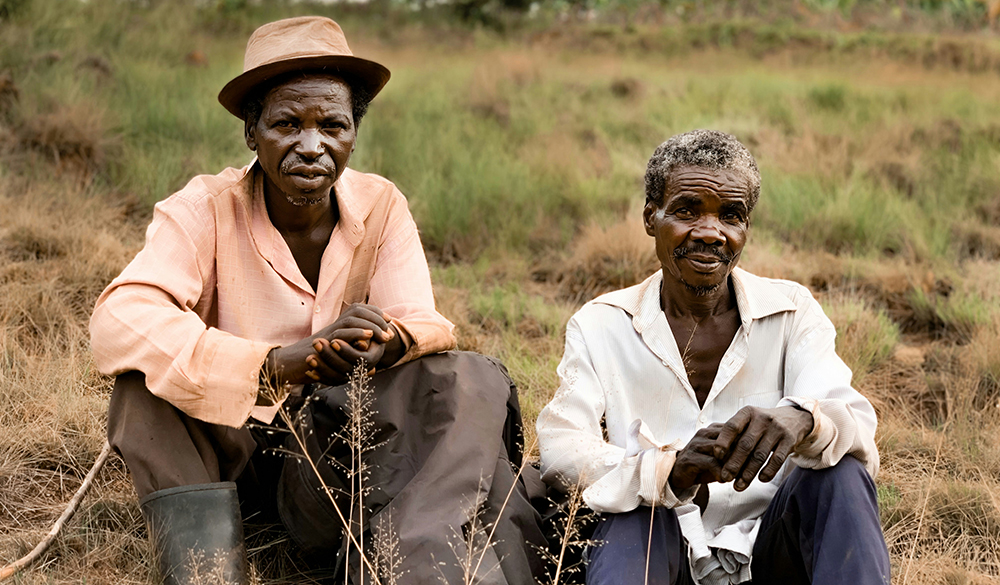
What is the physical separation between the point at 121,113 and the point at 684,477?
19.3ft

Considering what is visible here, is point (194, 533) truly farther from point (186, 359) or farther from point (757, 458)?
point (757, 458)

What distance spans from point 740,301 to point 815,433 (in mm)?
555

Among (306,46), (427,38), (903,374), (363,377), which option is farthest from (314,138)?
(427,38)

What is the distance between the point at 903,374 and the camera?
15.4ft

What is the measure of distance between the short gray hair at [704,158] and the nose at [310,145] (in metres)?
0.97

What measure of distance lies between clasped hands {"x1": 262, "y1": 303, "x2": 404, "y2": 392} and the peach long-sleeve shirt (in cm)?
6

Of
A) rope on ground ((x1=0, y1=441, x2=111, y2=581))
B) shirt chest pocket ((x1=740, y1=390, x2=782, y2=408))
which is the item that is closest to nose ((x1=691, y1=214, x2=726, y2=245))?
shirt chest pocket ((x1=740, y1=390, x2=782, y2=408))

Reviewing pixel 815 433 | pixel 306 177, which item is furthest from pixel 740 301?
pixel 306 177

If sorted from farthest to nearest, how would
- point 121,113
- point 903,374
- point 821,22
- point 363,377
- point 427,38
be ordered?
point 821,22
point 427,38
point 121,113
point 903,374
point 363,377

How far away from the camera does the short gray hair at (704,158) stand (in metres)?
2.66

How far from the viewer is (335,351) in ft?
8.36

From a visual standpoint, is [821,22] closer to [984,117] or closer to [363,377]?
[984,117]

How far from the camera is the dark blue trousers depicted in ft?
7.38

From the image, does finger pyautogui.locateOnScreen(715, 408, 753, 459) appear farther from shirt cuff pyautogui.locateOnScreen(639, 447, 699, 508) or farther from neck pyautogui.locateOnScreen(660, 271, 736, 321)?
neck pyautogui.locateOnScreen(660, 271, 736, 321)
